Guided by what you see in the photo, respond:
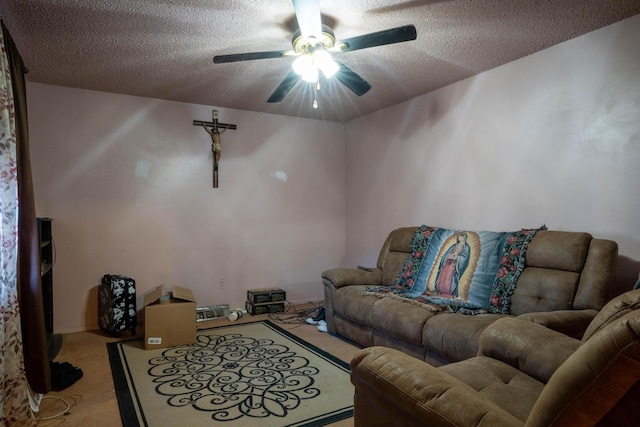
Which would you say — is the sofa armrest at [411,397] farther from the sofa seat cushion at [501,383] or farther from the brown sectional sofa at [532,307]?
the brown sectional sofa at [532,307]

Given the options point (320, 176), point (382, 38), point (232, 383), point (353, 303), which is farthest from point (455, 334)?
point (320, 176)

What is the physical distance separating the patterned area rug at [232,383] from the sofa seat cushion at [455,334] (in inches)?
24.7

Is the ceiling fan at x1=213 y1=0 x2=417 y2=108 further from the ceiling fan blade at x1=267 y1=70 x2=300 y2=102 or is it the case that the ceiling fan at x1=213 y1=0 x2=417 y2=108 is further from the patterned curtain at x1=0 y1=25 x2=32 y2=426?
the patterned curtain at x1=0 y1=25 x2=32 y2=426

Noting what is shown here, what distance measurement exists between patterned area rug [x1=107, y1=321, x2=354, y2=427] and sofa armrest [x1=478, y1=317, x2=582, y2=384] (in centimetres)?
94

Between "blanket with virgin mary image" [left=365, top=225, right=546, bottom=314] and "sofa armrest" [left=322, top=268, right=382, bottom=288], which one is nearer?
"blanket with virgin mary image" [left=365, top=225, right=546, bottom=314]

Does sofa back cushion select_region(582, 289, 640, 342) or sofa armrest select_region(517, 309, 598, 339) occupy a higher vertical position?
sofa back cushion select_region(582, 289, 640, 342)

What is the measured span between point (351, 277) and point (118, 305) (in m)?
2.19

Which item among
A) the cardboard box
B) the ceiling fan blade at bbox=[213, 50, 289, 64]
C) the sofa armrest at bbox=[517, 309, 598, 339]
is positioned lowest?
the cardboard box

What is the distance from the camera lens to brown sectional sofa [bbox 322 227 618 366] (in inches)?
87.2

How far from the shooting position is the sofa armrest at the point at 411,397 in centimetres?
104

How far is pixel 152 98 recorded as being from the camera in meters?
4.02

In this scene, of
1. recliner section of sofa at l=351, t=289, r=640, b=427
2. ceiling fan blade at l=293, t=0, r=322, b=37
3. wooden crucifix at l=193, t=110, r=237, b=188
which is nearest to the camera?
recliner section of sofa at l=351, t=289, r=640, b=427

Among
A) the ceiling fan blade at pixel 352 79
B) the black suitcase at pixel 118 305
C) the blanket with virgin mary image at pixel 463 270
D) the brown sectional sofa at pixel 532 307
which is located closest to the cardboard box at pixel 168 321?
the black suitcase at pixel 118 305

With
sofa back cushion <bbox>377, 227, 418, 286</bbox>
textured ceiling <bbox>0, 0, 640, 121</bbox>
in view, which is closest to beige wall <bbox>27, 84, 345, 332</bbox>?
textured ceiling <bbox>0, 0, 640, 121</bbox>
